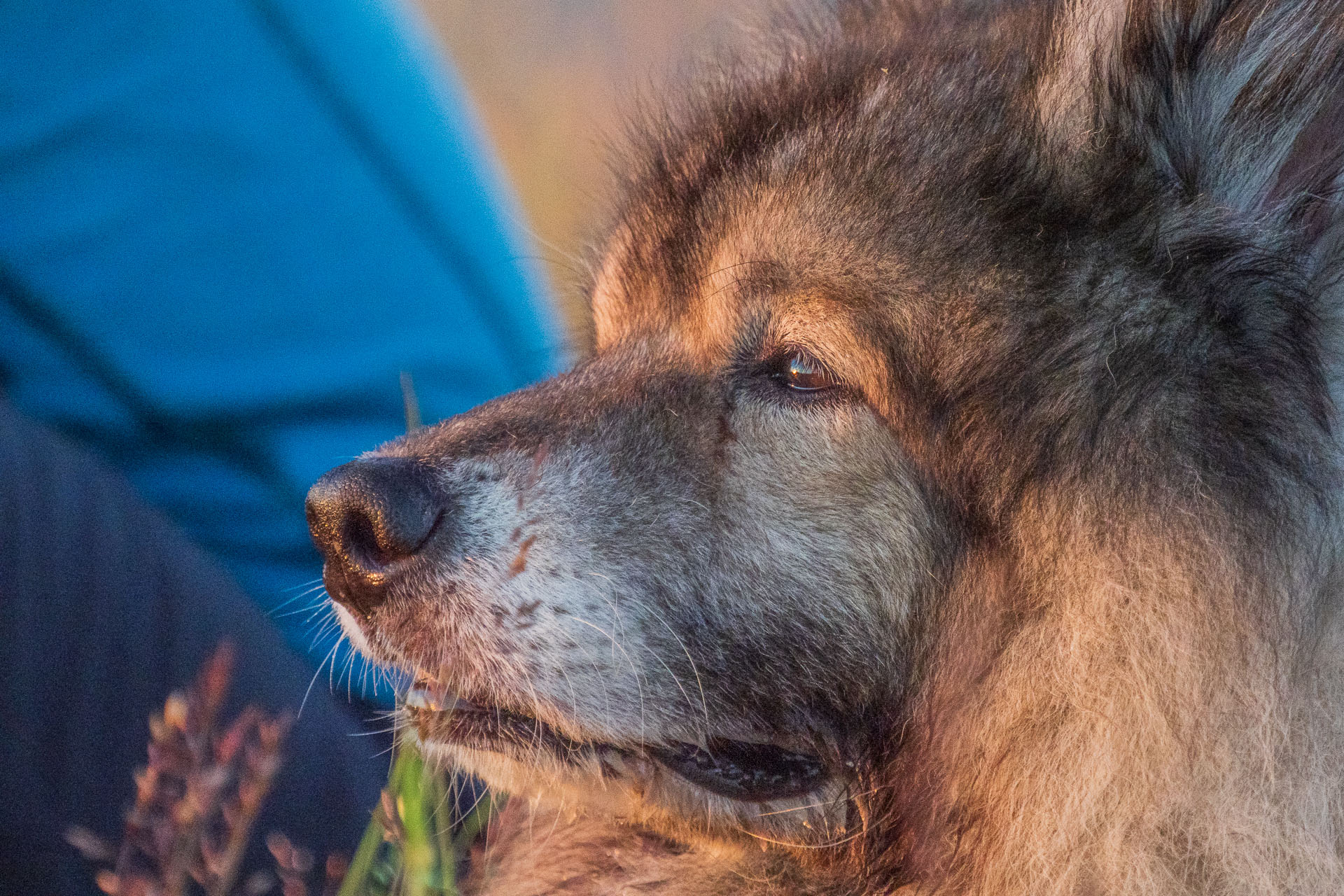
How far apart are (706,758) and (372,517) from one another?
712mm

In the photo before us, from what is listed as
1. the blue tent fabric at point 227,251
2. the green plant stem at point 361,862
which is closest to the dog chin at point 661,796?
the green plant stem at point 361,862

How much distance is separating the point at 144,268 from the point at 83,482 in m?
0.73

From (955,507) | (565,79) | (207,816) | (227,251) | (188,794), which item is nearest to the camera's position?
(188,794)

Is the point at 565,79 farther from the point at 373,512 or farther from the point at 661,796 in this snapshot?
the point at 661,796

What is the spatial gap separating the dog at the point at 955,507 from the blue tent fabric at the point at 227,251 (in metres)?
0.91

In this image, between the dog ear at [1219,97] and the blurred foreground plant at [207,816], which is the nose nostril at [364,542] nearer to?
the blurred foreground plant at [207,816]

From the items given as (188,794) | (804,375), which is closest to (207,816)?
(188,794)

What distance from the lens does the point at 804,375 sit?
1994 mm

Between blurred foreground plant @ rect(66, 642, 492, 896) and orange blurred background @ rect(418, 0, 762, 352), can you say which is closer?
blurred foreground plant @ rect(66, 642, 492, 896)

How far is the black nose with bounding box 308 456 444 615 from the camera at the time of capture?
1.91 m

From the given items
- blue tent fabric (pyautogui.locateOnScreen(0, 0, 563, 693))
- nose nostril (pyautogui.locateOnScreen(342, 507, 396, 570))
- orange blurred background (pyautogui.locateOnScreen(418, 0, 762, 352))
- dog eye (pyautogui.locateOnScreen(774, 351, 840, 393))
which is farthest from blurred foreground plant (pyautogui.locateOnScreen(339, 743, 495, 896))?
orange blurred background (pyautogui.locateOnScreen(418, 0, 762, 352))

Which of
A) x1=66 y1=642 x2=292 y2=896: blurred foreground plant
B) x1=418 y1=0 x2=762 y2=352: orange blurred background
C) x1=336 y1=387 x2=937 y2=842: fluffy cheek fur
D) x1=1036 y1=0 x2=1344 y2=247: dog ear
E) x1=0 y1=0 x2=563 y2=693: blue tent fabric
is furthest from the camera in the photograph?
x1=418 y1=0 x2=762 y2=352: orange blurred background

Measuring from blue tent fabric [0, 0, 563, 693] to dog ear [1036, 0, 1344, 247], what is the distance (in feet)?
5.84

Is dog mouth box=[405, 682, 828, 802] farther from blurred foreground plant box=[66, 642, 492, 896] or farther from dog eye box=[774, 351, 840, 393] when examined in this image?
dog eye box=[774, 351, 840, 393]
